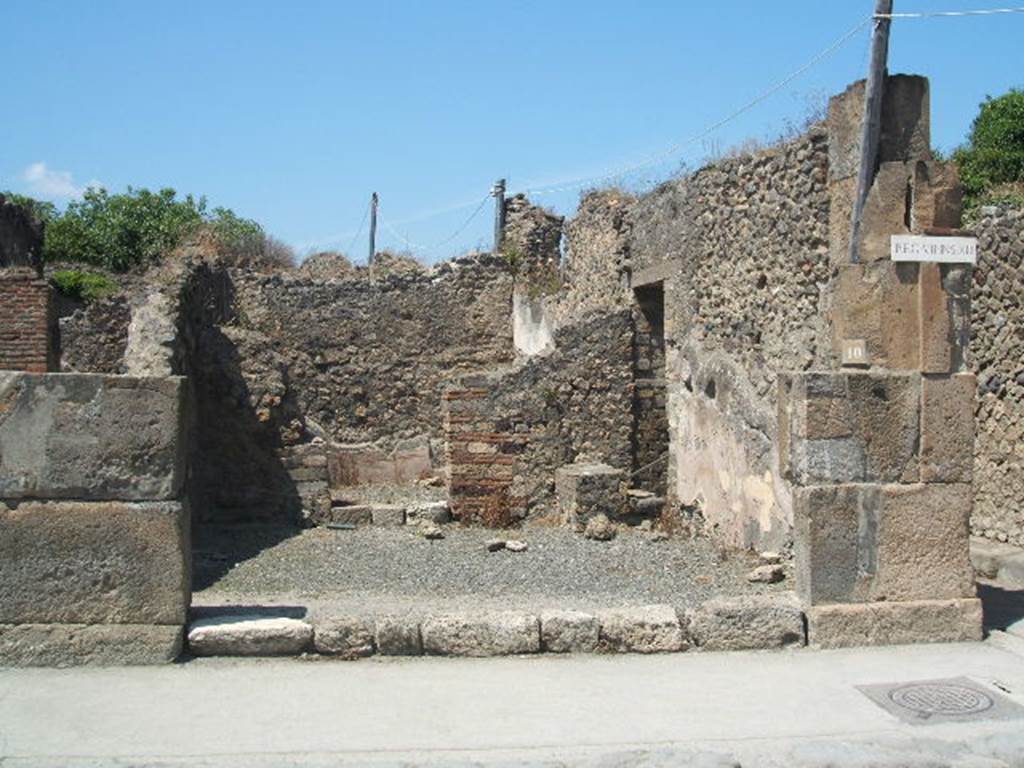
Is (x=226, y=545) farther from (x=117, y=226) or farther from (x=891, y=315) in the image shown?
(x=117, y=226)

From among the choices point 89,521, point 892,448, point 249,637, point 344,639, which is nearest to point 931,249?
point 892,448

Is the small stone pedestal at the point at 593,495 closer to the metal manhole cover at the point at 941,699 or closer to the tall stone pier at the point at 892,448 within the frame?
the tall stone pier at the point at 892,448

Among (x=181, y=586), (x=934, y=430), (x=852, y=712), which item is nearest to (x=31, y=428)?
(x=181, y=586)

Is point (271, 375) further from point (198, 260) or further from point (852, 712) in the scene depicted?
point (852, 712)

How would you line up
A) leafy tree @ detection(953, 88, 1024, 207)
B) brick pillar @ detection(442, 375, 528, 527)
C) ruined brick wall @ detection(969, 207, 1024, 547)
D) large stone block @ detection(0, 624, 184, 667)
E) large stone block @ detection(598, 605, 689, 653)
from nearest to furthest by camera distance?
large stone block @ detection(0, 624, 184, 667) → large stone block @ detection(598, 605, 689, 653) → ruined brick wall @ detection(969, 207, 1024, 547) → brick pillar @ detection(442, 375, 528, 527) → leafy tree @ detection(953, 88, 1024, 207)

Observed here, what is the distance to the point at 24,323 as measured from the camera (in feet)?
40.3

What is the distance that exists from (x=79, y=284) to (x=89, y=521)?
1289 cm

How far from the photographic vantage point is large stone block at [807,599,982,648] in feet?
18.4

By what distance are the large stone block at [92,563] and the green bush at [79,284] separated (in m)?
11.8

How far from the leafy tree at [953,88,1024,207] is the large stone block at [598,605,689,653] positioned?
52.5ft

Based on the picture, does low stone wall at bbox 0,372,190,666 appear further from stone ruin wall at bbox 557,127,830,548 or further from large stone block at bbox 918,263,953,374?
stone ruin wall at bbox 557,127,830,548

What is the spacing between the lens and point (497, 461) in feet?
40.2

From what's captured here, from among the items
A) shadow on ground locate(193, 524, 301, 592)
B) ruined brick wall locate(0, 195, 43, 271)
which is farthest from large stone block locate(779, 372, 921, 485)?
ruined brick wall locate(0, 195, 43, 271)

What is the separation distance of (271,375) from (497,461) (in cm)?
278
